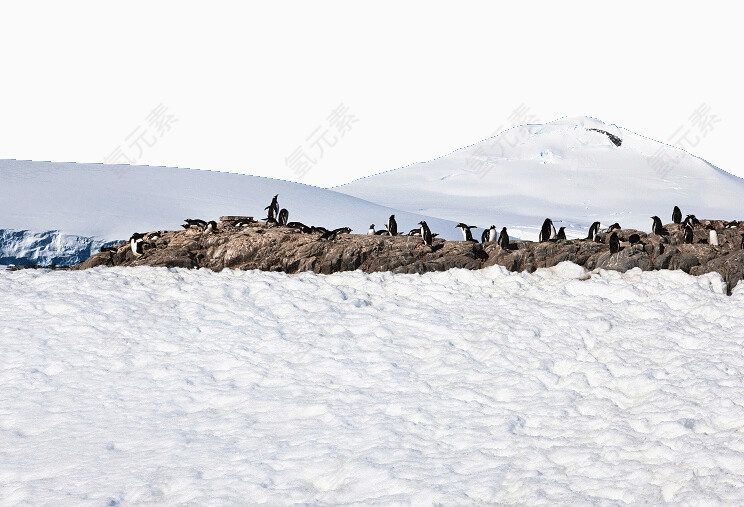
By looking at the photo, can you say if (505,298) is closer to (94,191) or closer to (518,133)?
(94,191)

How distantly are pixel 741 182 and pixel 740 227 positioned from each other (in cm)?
8175

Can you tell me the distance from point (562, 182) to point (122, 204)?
55880mm

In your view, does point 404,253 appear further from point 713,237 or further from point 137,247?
point 713,237

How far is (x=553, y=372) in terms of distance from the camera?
7699mm

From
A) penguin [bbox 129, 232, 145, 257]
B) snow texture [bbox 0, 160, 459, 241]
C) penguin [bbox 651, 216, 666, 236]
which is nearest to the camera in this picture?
penguin [bbox 129, 232, 145, 257]

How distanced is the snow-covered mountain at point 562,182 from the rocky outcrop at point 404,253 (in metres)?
40.3

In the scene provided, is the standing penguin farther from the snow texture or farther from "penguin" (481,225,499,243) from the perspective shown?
the snow texture

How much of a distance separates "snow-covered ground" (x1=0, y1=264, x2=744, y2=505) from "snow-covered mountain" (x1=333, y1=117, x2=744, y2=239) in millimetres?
42826

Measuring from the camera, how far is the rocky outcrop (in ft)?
35.9

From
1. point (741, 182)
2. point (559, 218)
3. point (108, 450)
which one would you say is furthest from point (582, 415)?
point (741, 182)

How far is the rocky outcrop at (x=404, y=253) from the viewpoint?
10.9 meters

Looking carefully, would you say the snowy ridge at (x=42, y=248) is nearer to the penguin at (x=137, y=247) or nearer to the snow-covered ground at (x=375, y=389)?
the penguin at (x=137, y=247)

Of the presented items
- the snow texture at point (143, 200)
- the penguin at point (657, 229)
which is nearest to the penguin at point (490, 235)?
the penguin at point (657, 229)

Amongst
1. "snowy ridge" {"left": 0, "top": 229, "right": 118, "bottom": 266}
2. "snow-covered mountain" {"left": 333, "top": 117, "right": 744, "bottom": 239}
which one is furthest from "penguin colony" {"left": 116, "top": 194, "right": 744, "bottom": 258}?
"snow-covered mountain" {"left": 333, "top": 117, "right": 744, "bottom": 239}
